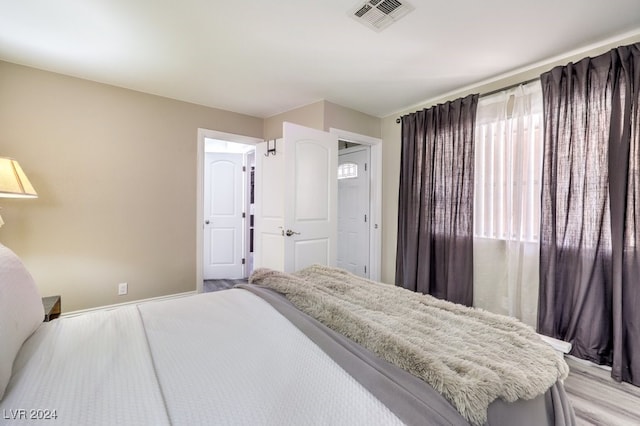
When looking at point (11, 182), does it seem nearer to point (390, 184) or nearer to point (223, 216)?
point (223, 216)

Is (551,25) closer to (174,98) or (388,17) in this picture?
(388,17)

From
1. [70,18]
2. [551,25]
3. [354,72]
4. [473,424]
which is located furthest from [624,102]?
[70,18]

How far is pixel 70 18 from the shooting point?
6.41 feet

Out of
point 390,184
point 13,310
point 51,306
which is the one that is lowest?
point 51,306

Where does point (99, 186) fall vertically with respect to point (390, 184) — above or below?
below

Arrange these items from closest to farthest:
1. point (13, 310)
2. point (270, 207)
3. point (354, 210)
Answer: point (13, 310), point (270, 207), point (354, 210)

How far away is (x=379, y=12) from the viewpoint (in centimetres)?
188

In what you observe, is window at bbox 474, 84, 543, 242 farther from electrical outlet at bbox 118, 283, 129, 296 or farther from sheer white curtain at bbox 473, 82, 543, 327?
electrical outlet at bbox 118, 283, 129, 296

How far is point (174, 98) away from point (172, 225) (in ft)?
4.91

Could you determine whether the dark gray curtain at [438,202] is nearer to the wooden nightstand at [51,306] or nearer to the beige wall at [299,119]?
the beige wall at [299,119]

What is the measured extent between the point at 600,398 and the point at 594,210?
4.09 ft

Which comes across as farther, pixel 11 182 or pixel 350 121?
pixel 350 121

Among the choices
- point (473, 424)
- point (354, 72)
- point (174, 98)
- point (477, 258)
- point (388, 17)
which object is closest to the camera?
point (473, 424)

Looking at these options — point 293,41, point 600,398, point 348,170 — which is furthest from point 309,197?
point 600,398
